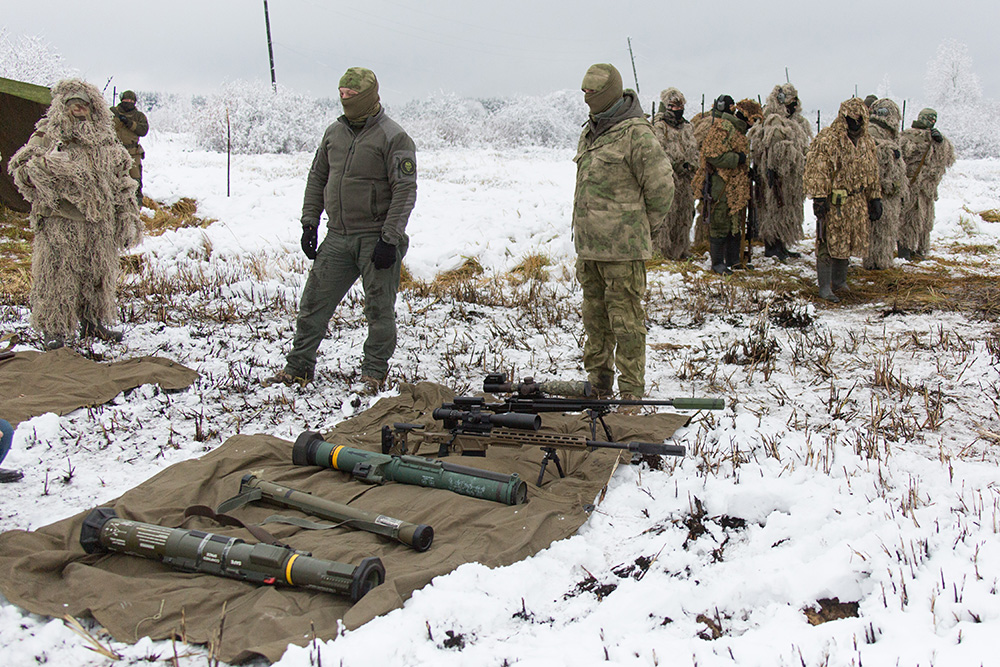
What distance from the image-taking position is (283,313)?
23.1ft

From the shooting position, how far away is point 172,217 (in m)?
11.6

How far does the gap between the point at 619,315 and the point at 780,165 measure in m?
5.50

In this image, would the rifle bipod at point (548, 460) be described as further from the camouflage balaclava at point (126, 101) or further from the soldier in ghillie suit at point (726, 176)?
the camouflage balaclava at point (126, 101)

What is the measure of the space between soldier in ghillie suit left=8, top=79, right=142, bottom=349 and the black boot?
1 cm

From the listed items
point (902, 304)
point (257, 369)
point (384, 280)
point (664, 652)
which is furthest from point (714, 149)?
point (664, 652)

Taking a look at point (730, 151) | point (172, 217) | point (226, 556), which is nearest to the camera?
point (226, 556)

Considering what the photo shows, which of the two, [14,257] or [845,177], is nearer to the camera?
[845,177]

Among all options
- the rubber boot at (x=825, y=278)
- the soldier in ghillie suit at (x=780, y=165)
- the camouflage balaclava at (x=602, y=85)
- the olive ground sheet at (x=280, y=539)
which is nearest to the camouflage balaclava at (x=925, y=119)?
the soldier in ghillie suit at (x=780, y=165)

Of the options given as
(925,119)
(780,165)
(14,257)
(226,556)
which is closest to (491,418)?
(226,556)

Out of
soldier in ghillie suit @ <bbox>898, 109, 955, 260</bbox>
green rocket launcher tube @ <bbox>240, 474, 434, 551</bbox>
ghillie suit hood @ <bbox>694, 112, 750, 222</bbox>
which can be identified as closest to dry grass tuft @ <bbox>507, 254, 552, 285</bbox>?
ghillie suit hood @ <bbox>694, 112, 750, 222</bbox>

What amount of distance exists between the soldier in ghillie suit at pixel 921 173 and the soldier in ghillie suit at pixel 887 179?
0.56 meters

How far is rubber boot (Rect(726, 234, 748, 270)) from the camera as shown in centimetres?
922

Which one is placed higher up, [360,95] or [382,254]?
[360,95]

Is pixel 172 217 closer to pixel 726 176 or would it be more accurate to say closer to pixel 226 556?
pixel 726 176
